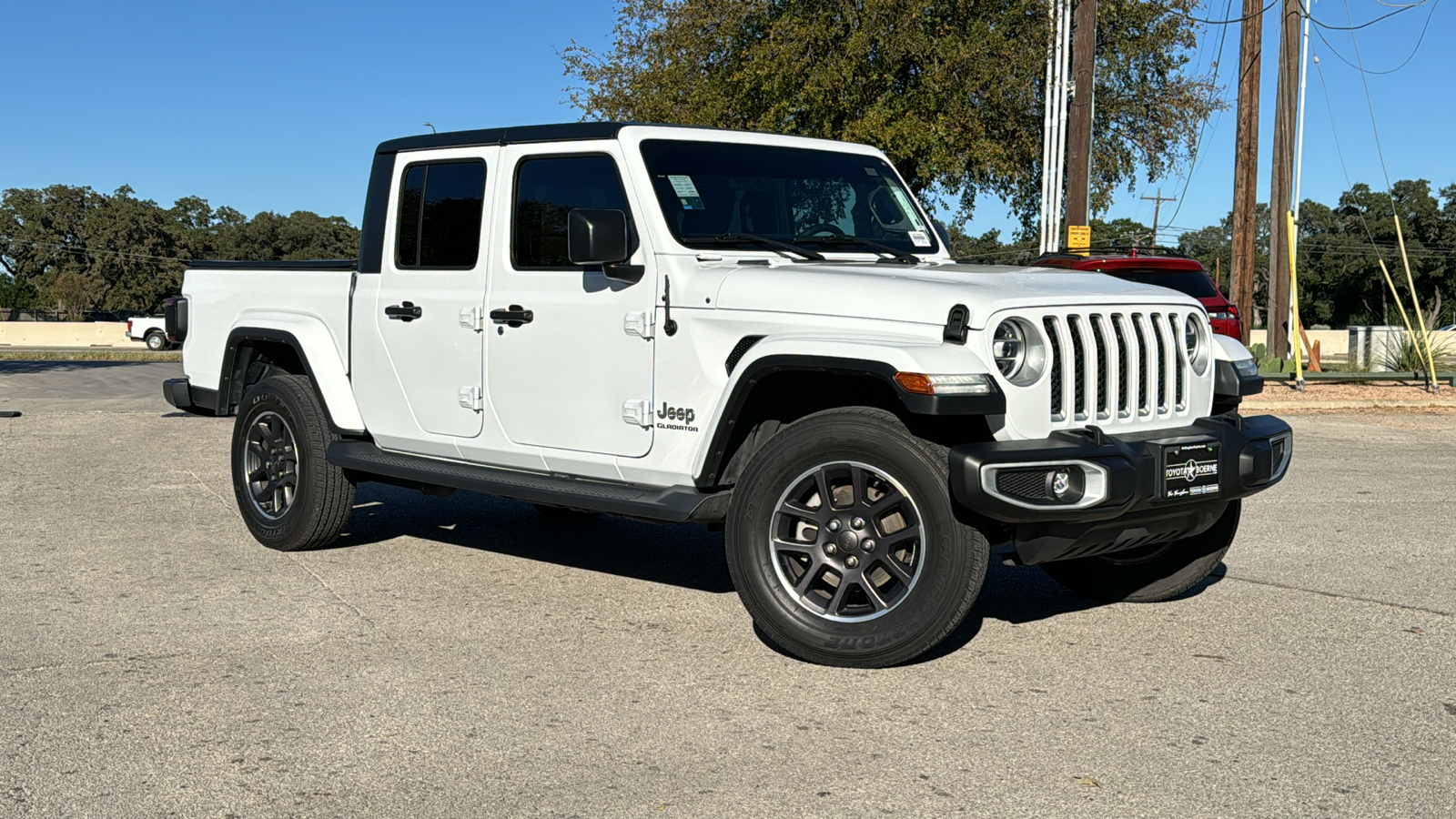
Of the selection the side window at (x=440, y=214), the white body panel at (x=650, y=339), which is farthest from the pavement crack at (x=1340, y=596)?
the side window at (x=440, y=214)

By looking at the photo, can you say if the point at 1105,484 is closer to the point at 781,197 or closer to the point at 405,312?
the point at 781,197

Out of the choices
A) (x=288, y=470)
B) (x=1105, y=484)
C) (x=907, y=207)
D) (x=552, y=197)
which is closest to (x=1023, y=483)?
(x=1105, y=484)

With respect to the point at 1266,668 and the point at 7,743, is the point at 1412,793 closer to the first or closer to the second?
the point at 1266,668

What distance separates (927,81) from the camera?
25.2 m

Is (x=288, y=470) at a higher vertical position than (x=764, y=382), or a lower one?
lower

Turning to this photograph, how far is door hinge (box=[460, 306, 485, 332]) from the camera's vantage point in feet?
21.6

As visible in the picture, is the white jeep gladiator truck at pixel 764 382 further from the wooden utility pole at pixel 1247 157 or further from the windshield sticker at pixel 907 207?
the wooden utility pole at pixel 1247 157

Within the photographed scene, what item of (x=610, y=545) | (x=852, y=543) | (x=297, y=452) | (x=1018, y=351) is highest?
(x=1018, y=351)

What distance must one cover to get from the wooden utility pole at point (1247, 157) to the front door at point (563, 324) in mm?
22424

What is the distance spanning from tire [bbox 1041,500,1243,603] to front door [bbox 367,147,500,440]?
2827mm

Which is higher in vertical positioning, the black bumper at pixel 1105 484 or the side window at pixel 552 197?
the side window at pixel 552 197

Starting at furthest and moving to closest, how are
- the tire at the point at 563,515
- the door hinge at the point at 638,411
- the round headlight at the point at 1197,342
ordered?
the tire at the point at 563,515, the door hinge at the point at 638,411, the round headlight at the point at 1197,342

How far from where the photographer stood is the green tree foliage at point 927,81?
82.9 feet

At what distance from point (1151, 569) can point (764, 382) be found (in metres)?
2.07
